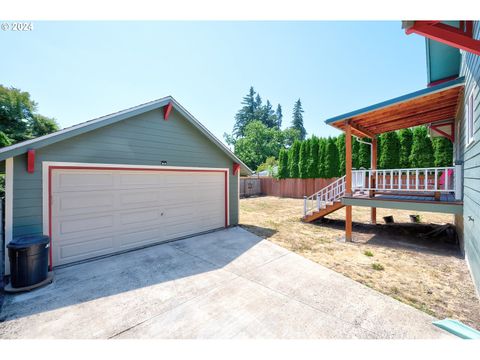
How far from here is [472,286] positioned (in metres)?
3.66

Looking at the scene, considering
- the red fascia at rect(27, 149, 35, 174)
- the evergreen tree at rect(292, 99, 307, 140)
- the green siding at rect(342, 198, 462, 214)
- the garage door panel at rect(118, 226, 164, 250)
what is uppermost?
the evergreen tree at rect(292, 99, 307, 140)

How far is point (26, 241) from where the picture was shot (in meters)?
3.58

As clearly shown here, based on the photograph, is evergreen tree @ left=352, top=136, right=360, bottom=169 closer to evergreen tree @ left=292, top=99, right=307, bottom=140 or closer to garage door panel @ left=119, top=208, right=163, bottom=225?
garage door panel @ left=119, top=208, right=163, bottom=225

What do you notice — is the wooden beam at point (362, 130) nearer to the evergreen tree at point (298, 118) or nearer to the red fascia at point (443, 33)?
the red fascia at point (443, 33)

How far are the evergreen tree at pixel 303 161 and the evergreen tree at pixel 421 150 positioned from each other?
7418 mm

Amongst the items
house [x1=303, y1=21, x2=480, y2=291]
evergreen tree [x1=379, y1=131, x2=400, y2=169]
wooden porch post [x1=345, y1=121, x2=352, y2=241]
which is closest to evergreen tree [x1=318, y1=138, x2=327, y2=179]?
evergreen tree [x1=379, y1=131, x2=400, y2=169]

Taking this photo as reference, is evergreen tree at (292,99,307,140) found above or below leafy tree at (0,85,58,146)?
above

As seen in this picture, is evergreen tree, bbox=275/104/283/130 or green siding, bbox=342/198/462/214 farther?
evergreen tree, bbox=275/104/283/130

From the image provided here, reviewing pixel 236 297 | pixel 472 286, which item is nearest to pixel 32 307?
pixel 236 297

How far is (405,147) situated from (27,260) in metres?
18.7

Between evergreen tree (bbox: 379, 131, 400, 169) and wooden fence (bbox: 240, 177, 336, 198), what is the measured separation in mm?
4045

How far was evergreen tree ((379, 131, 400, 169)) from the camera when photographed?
1452cm

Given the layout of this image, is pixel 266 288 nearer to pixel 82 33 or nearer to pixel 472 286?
pixel 472 286
